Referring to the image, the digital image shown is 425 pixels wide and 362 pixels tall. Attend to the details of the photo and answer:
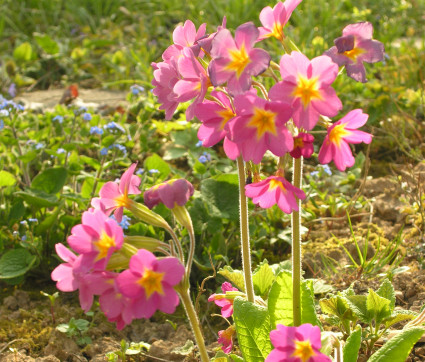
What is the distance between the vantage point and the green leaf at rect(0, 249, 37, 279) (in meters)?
2.50

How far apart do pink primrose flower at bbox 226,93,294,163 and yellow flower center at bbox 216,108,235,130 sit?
A: 8cm

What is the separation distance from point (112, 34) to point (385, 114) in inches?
112

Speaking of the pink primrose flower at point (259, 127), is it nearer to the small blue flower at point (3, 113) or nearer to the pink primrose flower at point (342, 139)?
the pink primrose flower at point (342, 139)

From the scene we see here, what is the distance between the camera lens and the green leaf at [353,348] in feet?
5.25

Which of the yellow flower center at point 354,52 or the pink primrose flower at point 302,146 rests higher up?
the yellow flower center at point 354,52

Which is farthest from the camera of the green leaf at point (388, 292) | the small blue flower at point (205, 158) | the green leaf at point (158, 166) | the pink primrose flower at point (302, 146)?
the small blue flower at point (205, 158)

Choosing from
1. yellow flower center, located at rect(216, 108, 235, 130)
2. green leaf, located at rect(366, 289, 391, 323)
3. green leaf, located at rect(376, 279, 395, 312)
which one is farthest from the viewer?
green leaf, located at rect(376, 279, 395, 312)

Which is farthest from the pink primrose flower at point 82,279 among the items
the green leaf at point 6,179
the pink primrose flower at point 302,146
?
the green leaf at point 6,179

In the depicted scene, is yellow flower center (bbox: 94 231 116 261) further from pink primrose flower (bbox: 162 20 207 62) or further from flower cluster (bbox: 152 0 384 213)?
pink primrose flower (bbox: 162 20 207 62)

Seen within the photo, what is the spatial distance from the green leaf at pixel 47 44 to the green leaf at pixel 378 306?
3881 millimetres

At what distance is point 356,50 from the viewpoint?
150 cm

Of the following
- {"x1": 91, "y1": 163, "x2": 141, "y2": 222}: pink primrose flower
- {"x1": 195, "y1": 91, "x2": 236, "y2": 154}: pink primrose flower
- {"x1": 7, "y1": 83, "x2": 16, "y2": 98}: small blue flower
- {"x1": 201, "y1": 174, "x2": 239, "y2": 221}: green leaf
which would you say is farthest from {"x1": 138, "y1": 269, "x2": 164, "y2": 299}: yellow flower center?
{"x1": 7, "y1": 83, "x2": 16, "y2": 98}: small blue flower

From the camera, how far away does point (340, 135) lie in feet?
4.79

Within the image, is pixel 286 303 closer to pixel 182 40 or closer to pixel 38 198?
pixel 182 40
